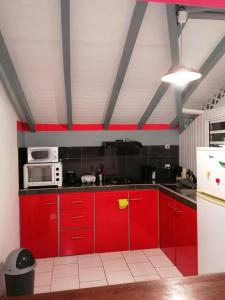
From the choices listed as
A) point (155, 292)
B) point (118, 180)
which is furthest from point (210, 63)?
point (155, 292)

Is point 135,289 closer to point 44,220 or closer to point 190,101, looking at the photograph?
point 44,220

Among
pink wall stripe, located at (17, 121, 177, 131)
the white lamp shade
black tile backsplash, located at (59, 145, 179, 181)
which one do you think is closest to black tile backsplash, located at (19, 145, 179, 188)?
black tile backsplash, located at (59, 145, 179, 181)

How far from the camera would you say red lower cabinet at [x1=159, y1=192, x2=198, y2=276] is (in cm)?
266

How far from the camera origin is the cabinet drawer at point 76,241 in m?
3.52

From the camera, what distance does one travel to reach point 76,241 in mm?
3549

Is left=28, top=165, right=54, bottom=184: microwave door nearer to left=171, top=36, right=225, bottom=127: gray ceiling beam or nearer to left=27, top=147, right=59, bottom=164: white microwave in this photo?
left=27, top=147, right=59, bottom=164: white microwave

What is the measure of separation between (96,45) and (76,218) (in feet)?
7.44

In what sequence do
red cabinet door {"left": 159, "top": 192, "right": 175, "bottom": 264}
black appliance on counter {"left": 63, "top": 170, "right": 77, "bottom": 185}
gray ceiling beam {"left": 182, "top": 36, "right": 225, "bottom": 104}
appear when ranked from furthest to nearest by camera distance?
black appliance on counter {"left": 63, "top": 170, "right": 77, "bottom": 185}, red cabinet door {"left": 159, "top": 192, "right": 175, "bottom": 264}, gray ceiling beam {"left": 182, "top": 36, "right": 225, "bottom": 104}

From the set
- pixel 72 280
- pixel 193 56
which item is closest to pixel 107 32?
pixel 193 56

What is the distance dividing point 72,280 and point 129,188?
4.56ft

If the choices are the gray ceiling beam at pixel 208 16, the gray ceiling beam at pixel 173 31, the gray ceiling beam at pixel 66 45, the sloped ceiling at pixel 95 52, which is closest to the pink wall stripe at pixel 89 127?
the sloped ceiling at pixel 95 52

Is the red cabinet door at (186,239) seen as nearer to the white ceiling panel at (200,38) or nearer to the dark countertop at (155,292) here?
the dark countertop at (155,292)

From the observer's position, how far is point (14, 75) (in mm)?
2633

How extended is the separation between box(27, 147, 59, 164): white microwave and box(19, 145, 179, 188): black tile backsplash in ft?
1.58
